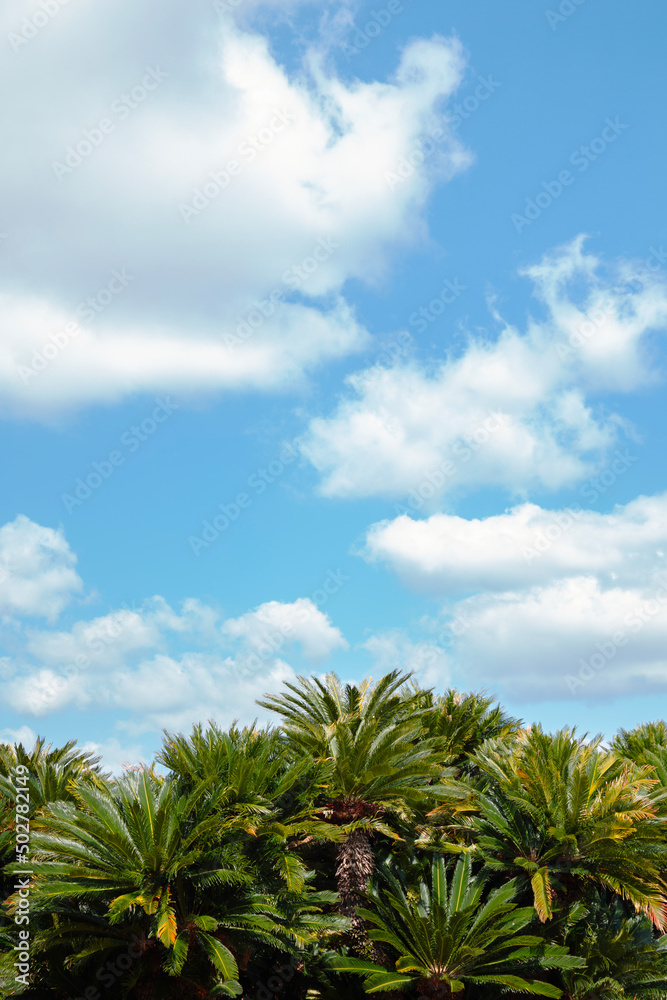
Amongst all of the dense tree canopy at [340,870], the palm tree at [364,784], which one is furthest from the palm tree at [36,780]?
the palm tree at [364,784]

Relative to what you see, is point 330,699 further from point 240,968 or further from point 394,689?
point 240,968

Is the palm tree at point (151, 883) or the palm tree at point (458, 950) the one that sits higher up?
the palm tree at point (151, 883)

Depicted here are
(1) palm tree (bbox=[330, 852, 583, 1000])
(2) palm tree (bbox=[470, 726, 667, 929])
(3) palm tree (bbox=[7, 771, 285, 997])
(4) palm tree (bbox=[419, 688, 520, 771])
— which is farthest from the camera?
(4) palm tree (bbox=[419, 688, 520, 771])

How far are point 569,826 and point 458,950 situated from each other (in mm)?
3719

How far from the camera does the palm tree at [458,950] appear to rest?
633 inches

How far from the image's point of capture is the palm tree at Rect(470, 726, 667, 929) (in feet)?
56.3

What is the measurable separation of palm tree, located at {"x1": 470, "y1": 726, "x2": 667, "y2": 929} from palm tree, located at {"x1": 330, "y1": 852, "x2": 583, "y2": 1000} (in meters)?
0.86

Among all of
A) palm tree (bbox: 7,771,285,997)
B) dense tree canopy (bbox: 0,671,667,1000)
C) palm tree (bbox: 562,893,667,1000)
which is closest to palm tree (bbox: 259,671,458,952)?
dense tree canopy (bbox: 0,671,667,1000)

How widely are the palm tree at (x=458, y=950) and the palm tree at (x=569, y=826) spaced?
2.81 ft

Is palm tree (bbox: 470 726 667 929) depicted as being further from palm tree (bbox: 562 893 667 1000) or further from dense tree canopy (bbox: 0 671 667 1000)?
palm tree (bbox: 562 893 667 1000)

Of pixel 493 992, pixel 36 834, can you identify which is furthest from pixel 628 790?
pixel 36 834

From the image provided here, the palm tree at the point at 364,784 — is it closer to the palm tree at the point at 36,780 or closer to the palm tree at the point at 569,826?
the palm tree at the point at 569,826

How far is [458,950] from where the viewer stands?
1634 centimetres

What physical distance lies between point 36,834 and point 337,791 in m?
6.61
